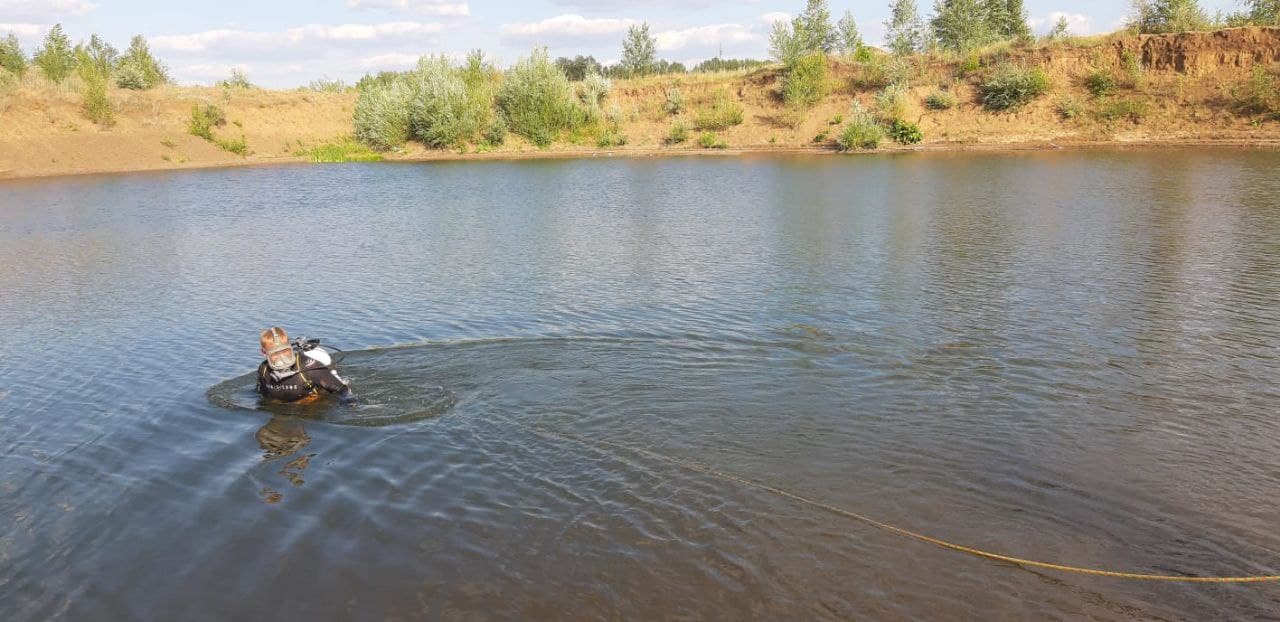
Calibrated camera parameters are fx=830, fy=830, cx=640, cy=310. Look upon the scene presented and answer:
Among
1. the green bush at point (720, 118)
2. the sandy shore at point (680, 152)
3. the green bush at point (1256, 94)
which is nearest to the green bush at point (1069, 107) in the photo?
the sandy shore at point (680, 152)

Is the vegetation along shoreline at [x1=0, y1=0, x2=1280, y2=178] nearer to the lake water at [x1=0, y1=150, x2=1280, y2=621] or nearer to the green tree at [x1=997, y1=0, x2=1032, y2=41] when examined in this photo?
the green tree at [x1=997, y1=0, x2=1032, y2=41]

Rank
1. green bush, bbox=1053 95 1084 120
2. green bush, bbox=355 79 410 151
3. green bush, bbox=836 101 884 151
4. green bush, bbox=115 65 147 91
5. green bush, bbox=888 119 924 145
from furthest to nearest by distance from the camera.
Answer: green bush, bbox=115 65 147 91, green bush, bbox=355 79 410 151, green bush, bbox=888 119 924 145, green bush, bbox=836 101 884 151, green bush, bbox=1053 95 1084 120

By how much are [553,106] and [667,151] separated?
38.2ft

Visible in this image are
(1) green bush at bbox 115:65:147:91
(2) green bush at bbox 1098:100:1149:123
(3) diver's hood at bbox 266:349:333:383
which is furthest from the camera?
(1) green bush at bbox 115:65:147:91

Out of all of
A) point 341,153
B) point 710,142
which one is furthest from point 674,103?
point 341,153

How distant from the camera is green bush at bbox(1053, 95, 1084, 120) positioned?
5453cm

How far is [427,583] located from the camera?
711 cm

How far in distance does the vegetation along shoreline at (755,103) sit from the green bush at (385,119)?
0.51 ft

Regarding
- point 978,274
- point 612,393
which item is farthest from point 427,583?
point 978,274

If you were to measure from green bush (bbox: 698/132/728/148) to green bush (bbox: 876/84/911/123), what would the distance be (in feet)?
37.5

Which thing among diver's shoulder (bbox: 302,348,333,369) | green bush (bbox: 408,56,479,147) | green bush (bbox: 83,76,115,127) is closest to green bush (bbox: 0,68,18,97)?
green bush (bbox: 83,76,115,127)

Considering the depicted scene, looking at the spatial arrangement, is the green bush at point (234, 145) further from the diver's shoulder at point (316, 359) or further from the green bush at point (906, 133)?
the diver's shoulder at point (316, 359)

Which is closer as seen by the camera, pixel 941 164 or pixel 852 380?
pixel 852 380

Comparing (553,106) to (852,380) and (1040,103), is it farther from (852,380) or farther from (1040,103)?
(852,380)
